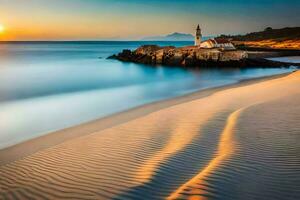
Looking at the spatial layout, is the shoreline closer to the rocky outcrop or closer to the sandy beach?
the sandy beach

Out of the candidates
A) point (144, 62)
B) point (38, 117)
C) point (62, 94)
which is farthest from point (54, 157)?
point (144, 62)

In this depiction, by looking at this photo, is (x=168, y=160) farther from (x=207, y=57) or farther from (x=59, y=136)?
(x=207, y=57)

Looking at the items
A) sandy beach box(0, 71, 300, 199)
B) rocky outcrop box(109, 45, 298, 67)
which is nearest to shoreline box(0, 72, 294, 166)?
sandy beach box(0, 71, 300, 199)

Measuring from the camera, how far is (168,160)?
23.0 feet

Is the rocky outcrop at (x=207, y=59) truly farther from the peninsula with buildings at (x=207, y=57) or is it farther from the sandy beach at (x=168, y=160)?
the sandy beach at (x=168, y=160)

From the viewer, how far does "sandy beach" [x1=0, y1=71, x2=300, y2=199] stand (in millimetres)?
5625

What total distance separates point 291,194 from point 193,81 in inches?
913

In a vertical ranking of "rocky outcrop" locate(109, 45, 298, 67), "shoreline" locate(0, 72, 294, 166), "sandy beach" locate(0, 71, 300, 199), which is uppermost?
"rocky outcrop" locate(109, 45, 298, 67)

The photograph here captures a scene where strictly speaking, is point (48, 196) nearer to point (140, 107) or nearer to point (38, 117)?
point (38, 117)

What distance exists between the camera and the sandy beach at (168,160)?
5.62 m

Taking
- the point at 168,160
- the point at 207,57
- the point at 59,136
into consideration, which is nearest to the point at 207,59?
the point at 207,57

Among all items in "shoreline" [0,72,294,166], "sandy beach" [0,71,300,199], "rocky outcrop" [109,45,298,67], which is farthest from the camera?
"rocky outcrop" [109,45,298,67]

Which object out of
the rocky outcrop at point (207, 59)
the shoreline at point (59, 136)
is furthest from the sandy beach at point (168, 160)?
the rocky outcrop at point (207, 59)

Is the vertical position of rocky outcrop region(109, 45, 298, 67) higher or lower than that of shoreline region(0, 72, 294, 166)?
higher
